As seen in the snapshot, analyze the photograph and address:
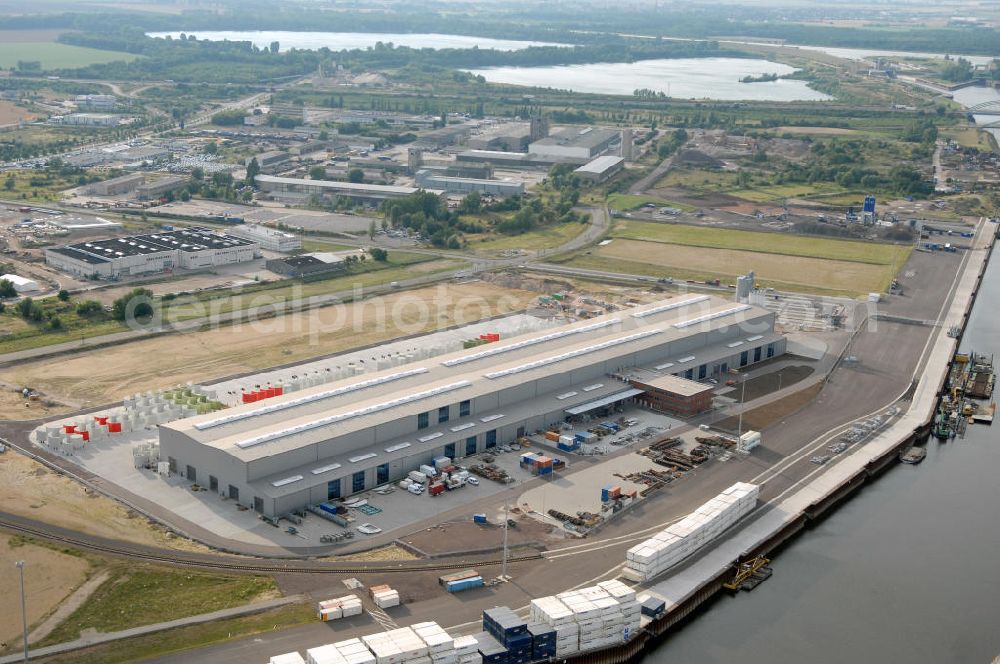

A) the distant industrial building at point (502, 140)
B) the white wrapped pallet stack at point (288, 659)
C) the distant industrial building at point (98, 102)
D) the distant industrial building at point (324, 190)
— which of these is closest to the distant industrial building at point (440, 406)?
the white wrapped pallet stack at point (288, 659)

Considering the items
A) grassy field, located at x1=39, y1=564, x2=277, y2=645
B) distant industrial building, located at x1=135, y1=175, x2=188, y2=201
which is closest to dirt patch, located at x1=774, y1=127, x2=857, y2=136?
distant industrial building, located at x1=135, y1=175, x2=188, y2=201

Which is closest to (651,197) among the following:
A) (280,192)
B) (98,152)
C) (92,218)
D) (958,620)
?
(280,192)

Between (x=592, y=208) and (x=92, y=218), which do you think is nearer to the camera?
(x=92, y=218)

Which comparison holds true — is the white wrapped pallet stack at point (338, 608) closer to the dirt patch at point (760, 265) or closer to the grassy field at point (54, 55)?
the dirt patch at point (760, 265)

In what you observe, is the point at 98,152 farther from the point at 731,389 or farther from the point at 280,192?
the point at 731,389

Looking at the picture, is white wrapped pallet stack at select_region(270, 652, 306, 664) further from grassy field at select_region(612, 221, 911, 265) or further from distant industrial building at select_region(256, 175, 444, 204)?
distant industrial building at select_region(256, 175, 444, 204)

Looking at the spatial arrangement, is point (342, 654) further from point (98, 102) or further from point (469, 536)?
point (98, 102)

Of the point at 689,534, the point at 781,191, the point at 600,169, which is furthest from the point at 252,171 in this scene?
the point at 689,534
